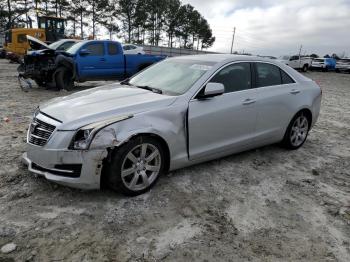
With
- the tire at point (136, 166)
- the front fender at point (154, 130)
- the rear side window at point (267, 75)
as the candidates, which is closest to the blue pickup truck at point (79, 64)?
the rear side window at point (267, 75)

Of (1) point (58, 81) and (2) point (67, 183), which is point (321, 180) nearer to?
(2) point (67, 183)

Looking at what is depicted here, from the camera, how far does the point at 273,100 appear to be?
5.23m

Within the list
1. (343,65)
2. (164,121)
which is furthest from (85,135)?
(343,65)

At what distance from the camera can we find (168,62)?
5.35m

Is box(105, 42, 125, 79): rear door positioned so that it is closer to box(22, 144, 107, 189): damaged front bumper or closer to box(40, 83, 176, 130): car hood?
box(40, 83, 176, 130): car hood

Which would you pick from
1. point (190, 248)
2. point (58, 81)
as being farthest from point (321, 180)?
point (58, 81)

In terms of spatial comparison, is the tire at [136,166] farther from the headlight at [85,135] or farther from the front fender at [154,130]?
the headlight at [85,135]

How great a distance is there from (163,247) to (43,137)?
5.76 feet

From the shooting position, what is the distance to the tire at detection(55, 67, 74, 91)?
1134cm

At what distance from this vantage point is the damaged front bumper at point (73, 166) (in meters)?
3.51

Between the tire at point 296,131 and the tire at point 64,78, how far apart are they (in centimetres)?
808

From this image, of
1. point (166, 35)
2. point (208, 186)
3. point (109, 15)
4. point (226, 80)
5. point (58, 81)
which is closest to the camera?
point (208, 186)

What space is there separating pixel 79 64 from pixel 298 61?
25769mm

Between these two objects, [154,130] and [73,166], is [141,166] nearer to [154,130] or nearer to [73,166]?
[154,130]
